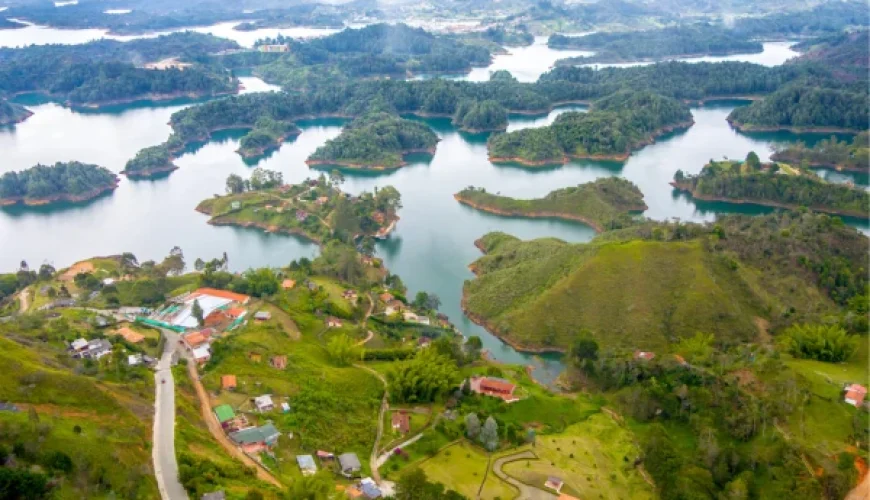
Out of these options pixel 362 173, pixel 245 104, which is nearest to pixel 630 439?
pixel 362 173

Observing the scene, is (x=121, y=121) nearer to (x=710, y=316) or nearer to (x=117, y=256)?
(x=117, y=256)

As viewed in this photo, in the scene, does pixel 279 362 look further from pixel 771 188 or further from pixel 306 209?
pixel 771 188

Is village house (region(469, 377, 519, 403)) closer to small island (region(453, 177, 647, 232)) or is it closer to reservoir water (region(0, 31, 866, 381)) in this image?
reservoir water (region(0, 31, 866, 381))

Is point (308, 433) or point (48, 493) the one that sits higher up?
point (48, 493)

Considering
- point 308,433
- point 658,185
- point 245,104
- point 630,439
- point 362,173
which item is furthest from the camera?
point 245,104

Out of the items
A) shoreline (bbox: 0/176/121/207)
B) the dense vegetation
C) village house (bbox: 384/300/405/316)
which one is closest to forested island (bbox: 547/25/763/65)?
the dense vegetation

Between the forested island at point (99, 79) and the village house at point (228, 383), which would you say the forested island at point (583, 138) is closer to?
the village house at point (228, 383)
